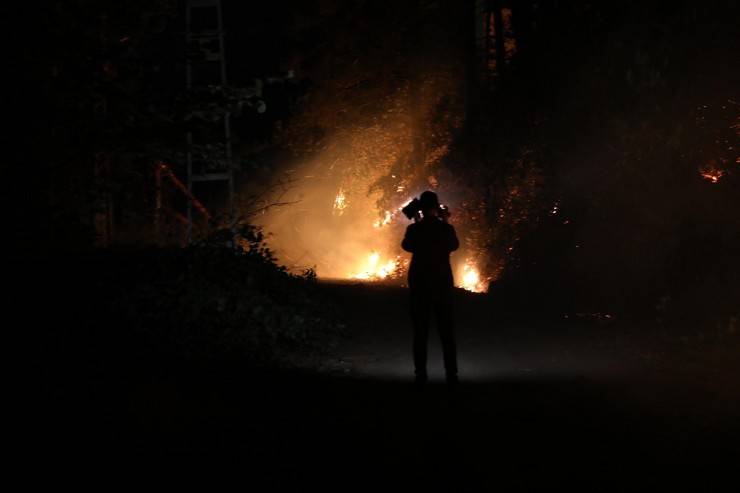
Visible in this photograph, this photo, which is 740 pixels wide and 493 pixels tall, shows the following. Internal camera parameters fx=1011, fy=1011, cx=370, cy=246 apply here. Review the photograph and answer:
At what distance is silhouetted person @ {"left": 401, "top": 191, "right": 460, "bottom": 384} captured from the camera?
10.8 metres

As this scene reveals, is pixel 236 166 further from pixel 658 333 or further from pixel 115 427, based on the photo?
pixel 658 333

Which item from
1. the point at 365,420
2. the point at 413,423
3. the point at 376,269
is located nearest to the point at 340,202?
the point at 376,269

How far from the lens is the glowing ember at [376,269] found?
104ft

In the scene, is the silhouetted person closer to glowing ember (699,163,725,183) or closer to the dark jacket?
the dark jacket

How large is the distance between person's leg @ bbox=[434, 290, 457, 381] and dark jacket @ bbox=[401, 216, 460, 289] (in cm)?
15

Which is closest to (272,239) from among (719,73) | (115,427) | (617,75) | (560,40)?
(560,40)

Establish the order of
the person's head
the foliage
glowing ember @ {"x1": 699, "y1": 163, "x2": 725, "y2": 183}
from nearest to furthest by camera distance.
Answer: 1. the person's head
2. the foliage
3. glowing ember @ {"x1": 699, "y1": 163, "x2": 725, "y2": 183}

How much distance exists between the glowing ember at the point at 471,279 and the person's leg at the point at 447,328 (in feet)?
46.1

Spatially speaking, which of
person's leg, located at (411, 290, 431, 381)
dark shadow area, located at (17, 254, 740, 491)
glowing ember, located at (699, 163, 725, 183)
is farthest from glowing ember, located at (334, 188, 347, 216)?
person's leg, located at (411, 290, 431, 381)

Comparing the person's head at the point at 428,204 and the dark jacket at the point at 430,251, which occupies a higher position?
the person's head at the point at 428,204

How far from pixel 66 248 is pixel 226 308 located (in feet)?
9.11

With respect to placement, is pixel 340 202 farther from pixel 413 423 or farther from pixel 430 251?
pixel 413 423

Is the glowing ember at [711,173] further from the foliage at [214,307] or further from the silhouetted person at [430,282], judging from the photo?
the foliage at [214,307]

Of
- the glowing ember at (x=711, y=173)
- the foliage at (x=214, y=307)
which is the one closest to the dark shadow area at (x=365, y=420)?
the foliage at (x=214, y=307)
